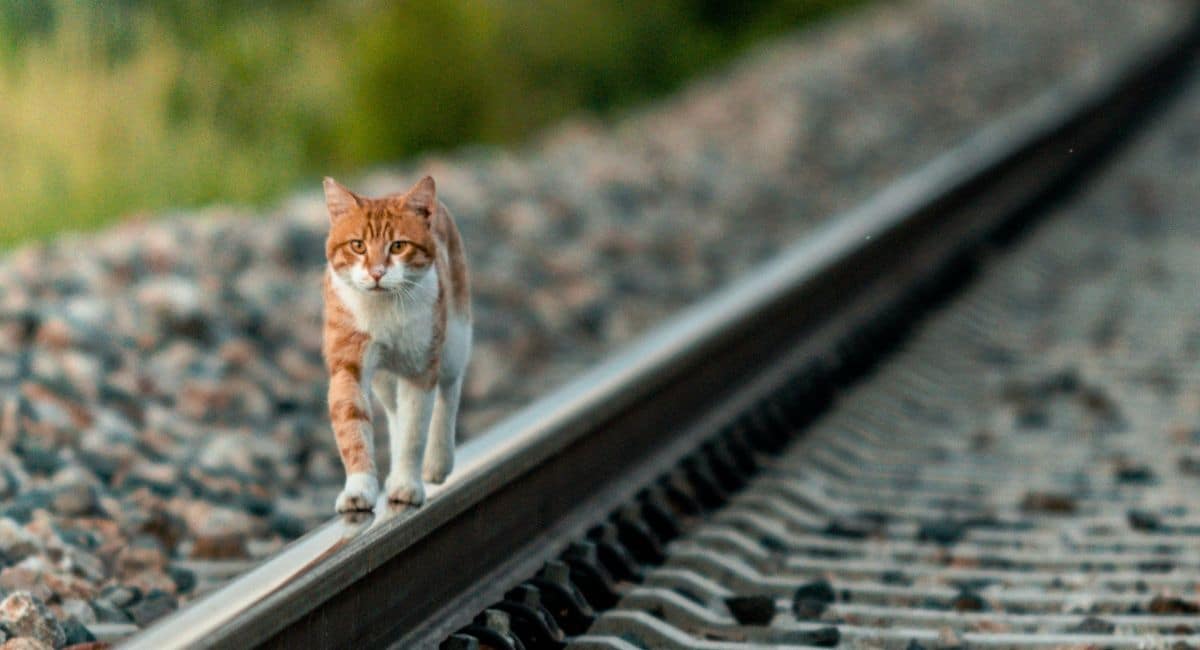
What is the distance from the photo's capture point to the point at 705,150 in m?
10.2

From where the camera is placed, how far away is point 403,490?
2350 mm

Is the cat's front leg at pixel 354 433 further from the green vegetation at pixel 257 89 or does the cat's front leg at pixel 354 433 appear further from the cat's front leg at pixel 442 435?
the green vegetation at pixel 257 89

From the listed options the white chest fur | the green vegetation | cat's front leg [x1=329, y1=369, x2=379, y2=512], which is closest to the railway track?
cat's front leg [x1=329, y1=369, x2=379, y2=512]

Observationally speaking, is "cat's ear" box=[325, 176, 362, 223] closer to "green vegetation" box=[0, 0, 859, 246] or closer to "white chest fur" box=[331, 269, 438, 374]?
"white chest fur" box=[331, 269, 438, 374]

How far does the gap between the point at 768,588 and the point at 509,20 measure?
30.6 ft

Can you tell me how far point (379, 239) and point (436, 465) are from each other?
62 cm

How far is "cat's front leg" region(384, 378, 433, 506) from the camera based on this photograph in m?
2.20

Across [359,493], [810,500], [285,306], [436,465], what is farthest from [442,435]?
[285,306]

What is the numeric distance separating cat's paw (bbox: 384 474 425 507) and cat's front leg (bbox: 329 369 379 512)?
0.16 metres

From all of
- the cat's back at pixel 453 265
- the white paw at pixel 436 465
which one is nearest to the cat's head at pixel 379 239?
the cat's back at pixel 453 265

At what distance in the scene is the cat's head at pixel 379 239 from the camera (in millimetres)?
1950

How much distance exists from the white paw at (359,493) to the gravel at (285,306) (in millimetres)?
752

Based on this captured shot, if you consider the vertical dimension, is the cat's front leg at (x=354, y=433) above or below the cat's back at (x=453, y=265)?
below

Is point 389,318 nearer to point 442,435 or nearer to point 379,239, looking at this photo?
point 379,239
